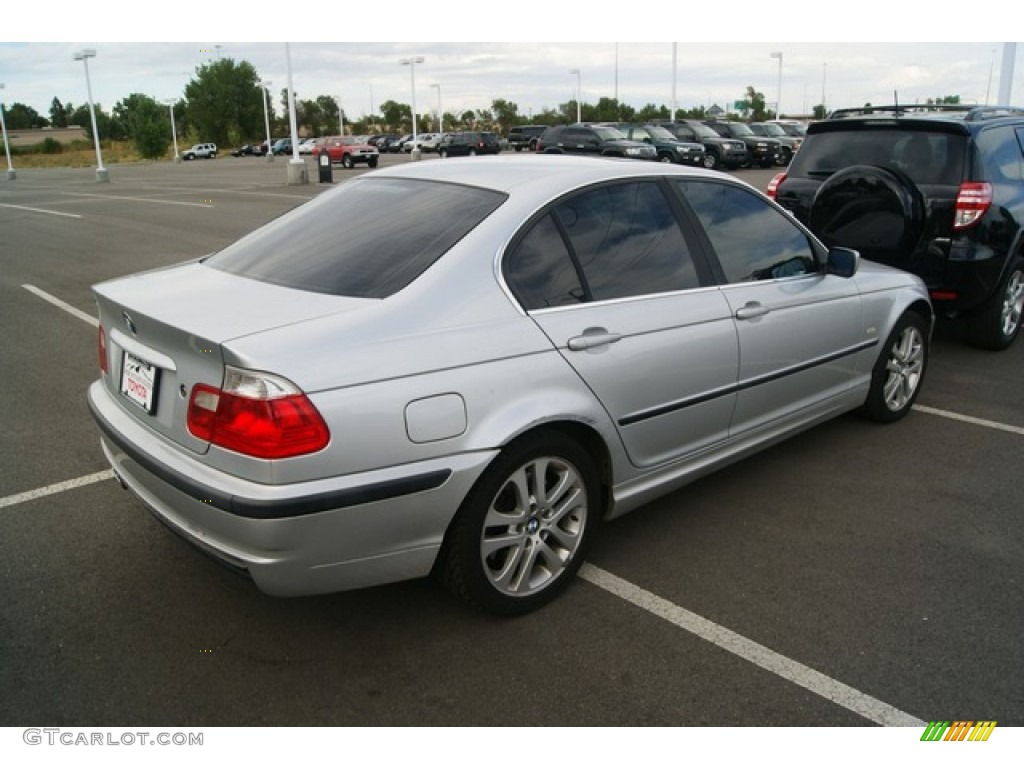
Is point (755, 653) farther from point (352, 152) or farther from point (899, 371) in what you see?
point (352, 152)

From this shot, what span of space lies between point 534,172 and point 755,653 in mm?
2053

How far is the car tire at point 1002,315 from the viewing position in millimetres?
6492

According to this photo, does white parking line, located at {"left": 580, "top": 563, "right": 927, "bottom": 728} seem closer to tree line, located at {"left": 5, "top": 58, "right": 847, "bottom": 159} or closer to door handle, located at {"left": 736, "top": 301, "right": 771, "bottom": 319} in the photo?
door handle, located at {"left": 736, "top": 301, "right": 771, "bottom": 319}

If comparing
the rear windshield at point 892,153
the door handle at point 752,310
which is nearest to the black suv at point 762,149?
the rear windshield at point 892,153

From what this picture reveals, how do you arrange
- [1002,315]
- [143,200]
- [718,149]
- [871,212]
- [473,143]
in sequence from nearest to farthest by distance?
[871,212] < [1002,315] < [143,200] < [718,149] < [473,143]

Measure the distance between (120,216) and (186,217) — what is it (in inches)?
70.9

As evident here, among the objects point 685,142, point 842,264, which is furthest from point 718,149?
point 842,264

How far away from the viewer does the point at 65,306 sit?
27.9 ft

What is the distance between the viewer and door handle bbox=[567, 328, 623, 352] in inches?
119

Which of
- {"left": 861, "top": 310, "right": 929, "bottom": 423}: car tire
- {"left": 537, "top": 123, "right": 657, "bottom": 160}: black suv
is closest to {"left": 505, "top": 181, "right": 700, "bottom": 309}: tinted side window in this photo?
{"left": 861, "top": 310, "right": 929, "bottom": 423}: car tire

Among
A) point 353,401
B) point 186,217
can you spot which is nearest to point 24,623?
point 353,401

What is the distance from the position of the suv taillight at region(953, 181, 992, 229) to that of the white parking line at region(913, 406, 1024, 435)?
1.60 meters

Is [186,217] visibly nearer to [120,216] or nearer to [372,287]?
[120,216]

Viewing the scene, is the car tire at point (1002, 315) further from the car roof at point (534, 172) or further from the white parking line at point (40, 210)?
the white parking line at point (40, 210)
